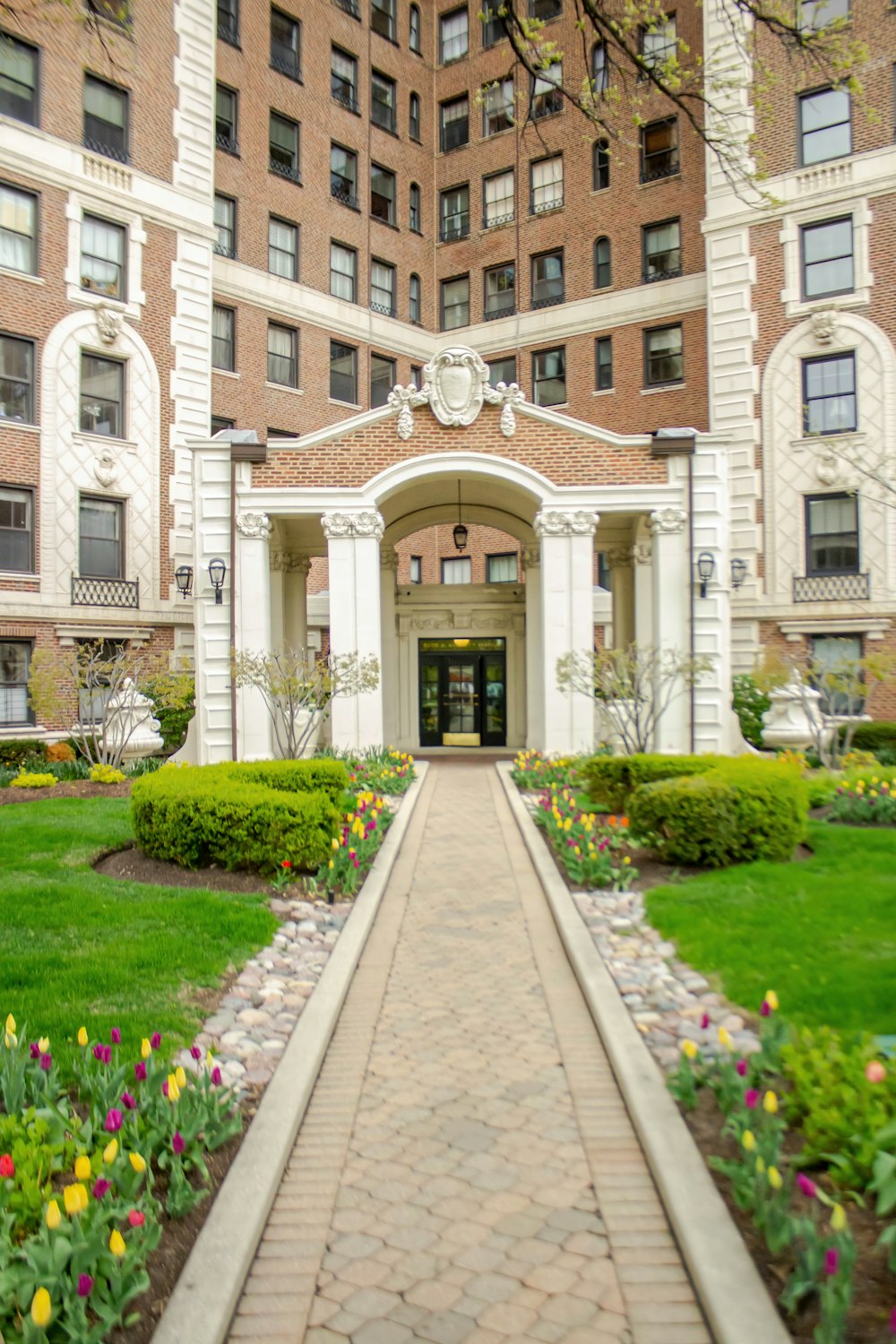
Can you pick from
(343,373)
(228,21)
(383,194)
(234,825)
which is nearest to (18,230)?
(343,373)

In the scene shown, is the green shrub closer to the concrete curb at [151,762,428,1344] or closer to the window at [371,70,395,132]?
the concrete curb at [151,762,428,1344]

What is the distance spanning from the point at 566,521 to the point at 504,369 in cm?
1747

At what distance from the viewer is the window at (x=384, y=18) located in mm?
32906

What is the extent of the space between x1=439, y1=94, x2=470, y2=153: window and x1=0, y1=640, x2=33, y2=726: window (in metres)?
25.2

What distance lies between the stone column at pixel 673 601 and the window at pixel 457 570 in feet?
57.8

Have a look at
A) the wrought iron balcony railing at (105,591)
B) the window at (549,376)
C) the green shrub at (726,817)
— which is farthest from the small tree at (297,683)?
the window at (549,376)

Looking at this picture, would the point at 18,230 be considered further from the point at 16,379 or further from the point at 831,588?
the point at 831,588

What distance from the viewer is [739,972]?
19.9ft

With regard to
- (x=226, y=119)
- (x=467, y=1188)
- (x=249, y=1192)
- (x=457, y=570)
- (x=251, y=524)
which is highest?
(x=226, y=119)

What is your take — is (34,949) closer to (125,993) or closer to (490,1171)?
(125,993)

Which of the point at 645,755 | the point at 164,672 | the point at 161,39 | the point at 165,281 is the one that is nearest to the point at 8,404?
the point at 165,281

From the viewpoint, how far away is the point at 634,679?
16500mm

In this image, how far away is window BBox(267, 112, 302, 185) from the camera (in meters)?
29.2

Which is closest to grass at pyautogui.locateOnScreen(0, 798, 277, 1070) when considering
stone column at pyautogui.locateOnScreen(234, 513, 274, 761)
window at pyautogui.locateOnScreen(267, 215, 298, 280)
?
stone column at pyautogui.locateOnScreen(234, 513, 274, 761)
